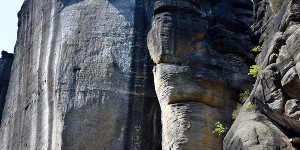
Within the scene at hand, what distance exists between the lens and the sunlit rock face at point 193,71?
1278cm

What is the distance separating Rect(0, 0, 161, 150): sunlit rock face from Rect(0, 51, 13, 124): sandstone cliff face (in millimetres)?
2470

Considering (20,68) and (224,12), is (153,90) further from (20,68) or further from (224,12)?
(20,68)

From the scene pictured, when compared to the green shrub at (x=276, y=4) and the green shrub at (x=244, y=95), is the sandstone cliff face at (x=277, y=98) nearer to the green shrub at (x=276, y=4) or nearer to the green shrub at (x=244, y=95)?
the green shrub at (x=276, y=4)

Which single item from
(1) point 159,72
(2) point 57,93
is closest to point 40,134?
(2) point 57,93

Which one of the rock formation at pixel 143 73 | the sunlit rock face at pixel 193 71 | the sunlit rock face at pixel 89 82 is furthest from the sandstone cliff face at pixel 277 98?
the sunlit rock face at pixel 89 82

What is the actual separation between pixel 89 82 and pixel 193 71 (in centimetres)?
276

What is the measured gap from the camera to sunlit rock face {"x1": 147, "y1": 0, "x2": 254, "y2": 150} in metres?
12.8

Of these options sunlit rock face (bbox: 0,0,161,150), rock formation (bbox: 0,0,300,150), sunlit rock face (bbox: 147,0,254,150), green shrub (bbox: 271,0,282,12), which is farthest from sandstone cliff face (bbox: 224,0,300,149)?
sunlit rock face (bbox: 0,0,161,150)

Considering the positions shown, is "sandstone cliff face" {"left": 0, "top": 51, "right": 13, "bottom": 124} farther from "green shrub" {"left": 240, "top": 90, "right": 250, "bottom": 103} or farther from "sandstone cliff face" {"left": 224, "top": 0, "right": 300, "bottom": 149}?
"sandstone cliff face" {"left": 224, "top": 0, "right": 300, "bottom": 149}

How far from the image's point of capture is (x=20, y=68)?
58.1ft

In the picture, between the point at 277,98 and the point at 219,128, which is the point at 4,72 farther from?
the point at 277,98

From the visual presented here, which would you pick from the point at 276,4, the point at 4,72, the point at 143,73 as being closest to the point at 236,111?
the point at 276,4

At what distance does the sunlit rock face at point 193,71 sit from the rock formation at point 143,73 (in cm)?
2

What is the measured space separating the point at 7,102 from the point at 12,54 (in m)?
2.07
